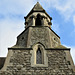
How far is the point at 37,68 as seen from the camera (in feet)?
25.8

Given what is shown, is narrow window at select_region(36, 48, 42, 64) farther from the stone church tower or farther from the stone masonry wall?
the stone masonry wall

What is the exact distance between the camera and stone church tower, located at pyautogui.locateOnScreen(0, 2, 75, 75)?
7711 mm

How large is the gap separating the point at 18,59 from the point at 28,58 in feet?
2.05

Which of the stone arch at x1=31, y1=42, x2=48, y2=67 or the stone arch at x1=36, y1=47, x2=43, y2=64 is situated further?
the stone arch at x1=36, y1=47, x2=43, y2=64

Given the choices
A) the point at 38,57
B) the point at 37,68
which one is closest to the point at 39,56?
the point at 38,57

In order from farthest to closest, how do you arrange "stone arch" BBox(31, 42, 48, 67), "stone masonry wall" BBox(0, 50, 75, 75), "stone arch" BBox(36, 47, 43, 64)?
"stone arch" BBox(36, 47, 43, 64)
"stone arch" BBox(31, 42, 48, 67)
"stone masonry wall" BBox(0, 50, 75, 75)

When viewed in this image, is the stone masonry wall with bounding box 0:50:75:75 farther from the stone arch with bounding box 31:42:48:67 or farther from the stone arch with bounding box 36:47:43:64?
the stone arch with bounding box 36:47:43:64

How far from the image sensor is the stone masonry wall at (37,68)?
25.0 feet

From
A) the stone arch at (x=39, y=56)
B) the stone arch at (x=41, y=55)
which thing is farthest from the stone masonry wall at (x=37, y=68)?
the stone arch at (x=39, y=56)

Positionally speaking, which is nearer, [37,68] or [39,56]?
[37,68]

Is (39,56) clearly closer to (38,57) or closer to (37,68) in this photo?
(38,57)

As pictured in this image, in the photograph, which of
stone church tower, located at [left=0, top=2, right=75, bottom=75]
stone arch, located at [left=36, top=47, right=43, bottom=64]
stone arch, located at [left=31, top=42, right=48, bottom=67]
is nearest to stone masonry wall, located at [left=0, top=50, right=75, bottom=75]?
stone church tower, located at [left=0, top=2, right=75, bottom=75]

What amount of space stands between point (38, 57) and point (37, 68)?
999mm

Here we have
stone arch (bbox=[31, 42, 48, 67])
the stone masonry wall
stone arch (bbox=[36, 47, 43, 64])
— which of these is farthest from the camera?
stone arch (bbox=[36, 47, 43, 64])
